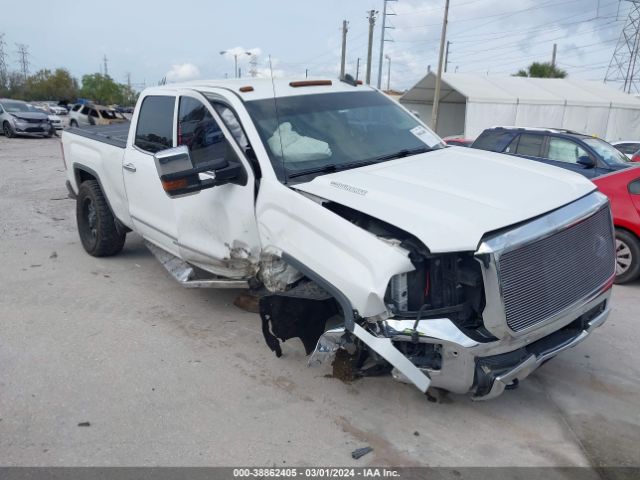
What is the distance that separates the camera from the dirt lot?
3.19 metres

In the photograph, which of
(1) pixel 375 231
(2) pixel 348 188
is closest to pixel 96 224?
(2) pixel 348 188

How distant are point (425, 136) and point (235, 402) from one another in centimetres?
261

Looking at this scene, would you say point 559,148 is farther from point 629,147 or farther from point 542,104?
point 542,104

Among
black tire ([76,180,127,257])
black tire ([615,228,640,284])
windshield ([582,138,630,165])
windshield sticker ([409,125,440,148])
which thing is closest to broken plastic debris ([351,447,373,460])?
windshield sticker ([409,125,440,148])

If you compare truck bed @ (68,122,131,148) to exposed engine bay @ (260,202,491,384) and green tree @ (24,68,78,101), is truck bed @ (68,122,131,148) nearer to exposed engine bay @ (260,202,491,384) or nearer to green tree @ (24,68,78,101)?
exposed engine bay @ (260,202,491,384)

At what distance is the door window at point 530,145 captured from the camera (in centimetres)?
1009

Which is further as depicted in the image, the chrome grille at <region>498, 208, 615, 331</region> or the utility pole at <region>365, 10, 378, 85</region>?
the utility pole at <region>365, 10, 378, 85</region>

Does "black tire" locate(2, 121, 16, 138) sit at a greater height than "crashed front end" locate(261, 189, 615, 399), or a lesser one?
lesser

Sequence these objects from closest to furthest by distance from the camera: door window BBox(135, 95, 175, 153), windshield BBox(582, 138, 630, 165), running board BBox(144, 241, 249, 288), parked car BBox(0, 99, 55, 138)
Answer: running board BBox(144, 241, 249, 288)
door window BBox(135, 95, 175, 153)
windshield BBox(582, 138, 630, 165)
parked car BBox(0, 99, 55, 138)

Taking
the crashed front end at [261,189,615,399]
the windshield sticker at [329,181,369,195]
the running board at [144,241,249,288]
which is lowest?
the running board at [144,241,249,288]

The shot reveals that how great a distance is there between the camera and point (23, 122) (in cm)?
2452

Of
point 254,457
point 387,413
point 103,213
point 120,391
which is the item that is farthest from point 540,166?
point 103,213

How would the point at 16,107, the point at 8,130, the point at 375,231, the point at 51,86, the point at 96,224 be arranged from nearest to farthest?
1. the point at 375,231
2. the point at 96,224
3. the point at 8,130
4. the point at 16,107
5. the point at 51,86

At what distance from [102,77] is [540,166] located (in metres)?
99.2
